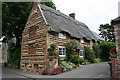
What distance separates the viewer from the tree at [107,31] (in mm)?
41525

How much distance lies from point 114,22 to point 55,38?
27.2ft

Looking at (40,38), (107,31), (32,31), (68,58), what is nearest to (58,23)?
(40,38)

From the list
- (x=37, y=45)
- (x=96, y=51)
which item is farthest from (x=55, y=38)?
(x=96, y=51)

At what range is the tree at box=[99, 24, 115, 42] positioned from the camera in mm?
41525

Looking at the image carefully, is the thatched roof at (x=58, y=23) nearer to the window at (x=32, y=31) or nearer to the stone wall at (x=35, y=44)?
the stone wall at (x=35, y=44)

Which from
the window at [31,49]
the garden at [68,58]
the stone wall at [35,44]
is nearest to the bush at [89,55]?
the garden at [68,58]

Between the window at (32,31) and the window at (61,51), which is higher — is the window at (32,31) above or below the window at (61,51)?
above

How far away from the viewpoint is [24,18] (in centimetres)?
2086

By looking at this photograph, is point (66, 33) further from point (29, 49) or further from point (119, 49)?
point (119, 49)

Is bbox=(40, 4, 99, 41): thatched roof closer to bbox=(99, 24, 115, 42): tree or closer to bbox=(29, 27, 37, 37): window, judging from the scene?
bbox=(29, 27, 37, 37): window

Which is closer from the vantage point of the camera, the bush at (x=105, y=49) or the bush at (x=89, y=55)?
the bush at (x=89, y=55)

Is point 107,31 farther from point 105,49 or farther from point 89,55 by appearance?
point 89,55

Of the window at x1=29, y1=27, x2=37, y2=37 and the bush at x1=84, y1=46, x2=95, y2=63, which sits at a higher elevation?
the window at x1=29, y1=27, x2=37, y2=37

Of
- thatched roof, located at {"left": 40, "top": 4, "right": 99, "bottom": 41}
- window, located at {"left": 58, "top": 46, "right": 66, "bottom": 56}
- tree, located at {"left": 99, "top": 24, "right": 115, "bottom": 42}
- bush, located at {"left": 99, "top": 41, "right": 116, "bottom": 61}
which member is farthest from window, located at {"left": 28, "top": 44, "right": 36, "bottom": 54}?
tree, located at {"left": 99, "top": 24, "right": 115, "bottom": 42}
